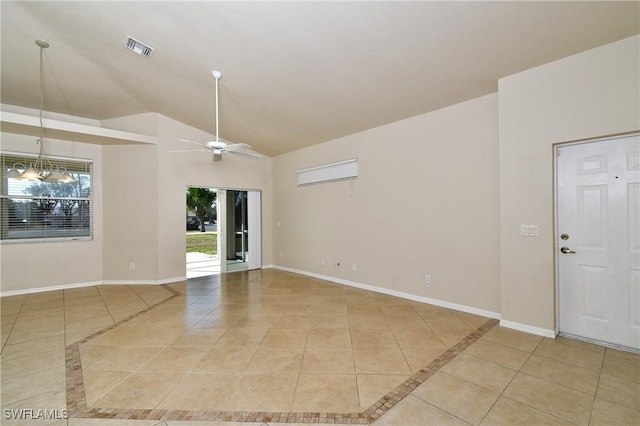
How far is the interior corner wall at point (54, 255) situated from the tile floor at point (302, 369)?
40.0 inches

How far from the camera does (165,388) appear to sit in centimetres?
219

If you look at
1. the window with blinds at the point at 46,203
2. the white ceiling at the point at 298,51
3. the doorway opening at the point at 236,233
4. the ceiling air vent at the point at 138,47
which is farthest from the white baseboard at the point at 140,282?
the ceiling air vent at the point at 138,47

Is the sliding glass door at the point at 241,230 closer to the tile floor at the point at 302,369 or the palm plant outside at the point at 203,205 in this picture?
the tile floor at the point at 302,369

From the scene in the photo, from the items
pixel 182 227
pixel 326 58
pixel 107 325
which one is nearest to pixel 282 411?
pixel 107 325

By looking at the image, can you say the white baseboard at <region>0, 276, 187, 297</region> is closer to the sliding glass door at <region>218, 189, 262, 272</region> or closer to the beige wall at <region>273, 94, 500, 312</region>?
the sliding glass door at <region>218, 189, 262, 272</region>

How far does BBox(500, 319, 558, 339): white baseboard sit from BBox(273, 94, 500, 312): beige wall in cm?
32

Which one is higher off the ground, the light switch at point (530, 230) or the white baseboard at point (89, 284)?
the light switch at point (530, 230)

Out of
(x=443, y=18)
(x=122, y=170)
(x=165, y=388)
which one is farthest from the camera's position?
(x=122, y=170)

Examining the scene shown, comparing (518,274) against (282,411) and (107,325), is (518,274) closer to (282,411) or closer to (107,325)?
(282,411)

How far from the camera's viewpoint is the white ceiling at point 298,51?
2.44 meters

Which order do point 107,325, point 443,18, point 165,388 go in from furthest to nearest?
point 107,325
point 443,18
point 165,388

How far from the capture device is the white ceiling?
8.02 feet

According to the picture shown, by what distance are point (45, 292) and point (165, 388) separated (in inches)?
182

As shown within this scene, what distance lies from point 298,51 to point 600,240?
3711 millimetres
